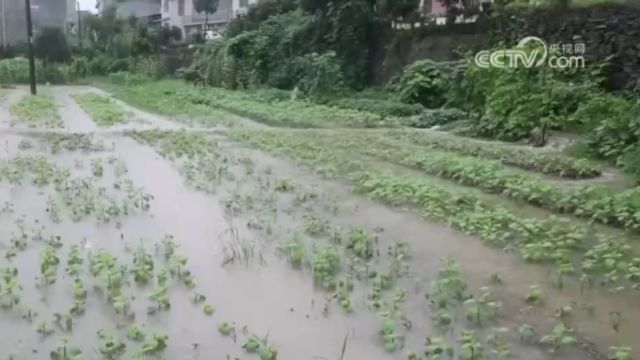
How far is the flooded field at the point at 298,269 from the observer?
147 inches

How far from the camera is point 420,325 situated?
13.0 feet

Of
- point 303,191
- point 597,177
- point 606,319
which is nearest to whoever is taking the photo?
point 606,319

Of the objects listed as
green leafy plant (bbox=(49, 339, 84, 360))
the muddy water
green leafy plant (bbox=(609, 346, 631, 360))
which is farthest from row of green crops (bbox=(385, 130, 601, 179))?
green leafy plant (bbox=(49, 339, 84, 360))

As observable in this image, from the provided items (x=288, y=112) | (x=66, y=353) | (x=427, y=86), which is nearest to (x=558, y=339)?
(x=66, y=353)

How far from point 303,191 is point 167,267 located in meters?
2.87

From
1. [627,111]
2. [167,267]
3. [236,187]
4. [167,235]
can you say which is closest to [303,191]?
[236,187]

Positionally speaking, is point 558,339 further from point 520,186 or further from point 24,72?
point 24,72

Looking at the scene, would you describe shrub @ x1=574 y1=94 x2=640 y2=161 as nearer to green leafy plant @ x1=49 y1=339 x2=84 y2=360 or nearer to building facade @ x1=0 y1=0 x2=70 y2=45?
green leafy plant @ x1=49 y1=339 x2=84 y2=360

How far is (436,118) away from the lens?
1465 cm

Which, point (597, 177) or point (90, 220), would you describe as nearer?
point (90, 220)

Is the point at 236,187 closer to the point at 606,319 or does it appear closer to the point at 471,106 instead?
the point at 606,319

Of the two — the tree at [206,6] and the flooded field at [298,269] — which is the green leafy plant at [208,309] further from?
the tree at [206,6]

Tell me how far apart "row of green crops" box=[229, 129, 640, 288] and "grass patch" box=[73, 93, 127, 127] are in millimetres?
7409

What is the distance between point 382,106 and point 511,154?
741 cm
